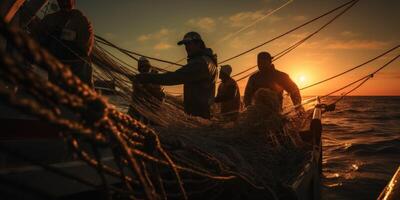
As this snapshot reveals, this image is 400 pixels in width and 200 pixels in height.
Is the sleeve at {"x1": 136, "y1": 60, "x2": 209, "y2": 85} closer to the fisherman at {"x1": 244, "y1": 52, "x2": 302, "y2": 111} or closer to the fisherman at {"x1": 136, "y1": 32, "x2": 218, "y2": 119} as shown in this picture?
the fisherman at {"x1": 136, "y1": 32, "x2": 218, "y2": 119}

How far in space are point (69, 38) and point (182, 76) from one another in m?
1.33

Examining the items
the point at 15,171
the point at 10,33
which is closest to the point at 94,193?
the point at 15,171

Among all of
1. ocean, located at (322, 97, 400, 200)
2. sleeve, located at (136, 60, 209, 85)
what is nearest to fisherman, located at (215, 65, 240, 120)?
sleeve, located at (136, 60, 209, 85)

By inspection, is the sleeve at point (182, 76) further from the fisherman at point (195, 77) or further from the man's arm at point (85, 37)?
the man's arm at point (85, 37)

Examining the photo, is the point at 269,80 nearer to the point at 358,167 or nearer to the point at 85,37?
the point at 85,37

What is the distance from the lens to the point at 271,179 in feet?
9.46

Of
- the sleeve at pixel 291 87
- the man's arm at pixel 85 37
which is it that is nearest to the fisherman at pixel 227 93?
the sleeve at pixel 291 87

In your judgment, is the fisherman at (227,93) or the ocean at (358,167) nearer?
the fisherman at (227,93)

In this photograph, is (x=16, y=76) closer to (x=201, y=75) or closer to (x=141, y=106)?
(x=141, y=106)

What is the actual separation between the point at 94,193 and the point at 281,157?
260 cm

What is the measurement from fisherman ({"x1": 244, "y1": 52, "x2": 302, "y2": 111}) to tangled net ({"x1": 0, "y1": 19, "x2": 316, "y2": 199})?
1.19 meters

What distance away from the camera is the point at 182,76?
401 centimetres

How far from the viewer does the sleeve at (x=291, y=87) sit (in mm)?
7168

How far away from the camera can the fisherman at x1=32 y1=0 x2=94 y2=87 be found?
341cm
